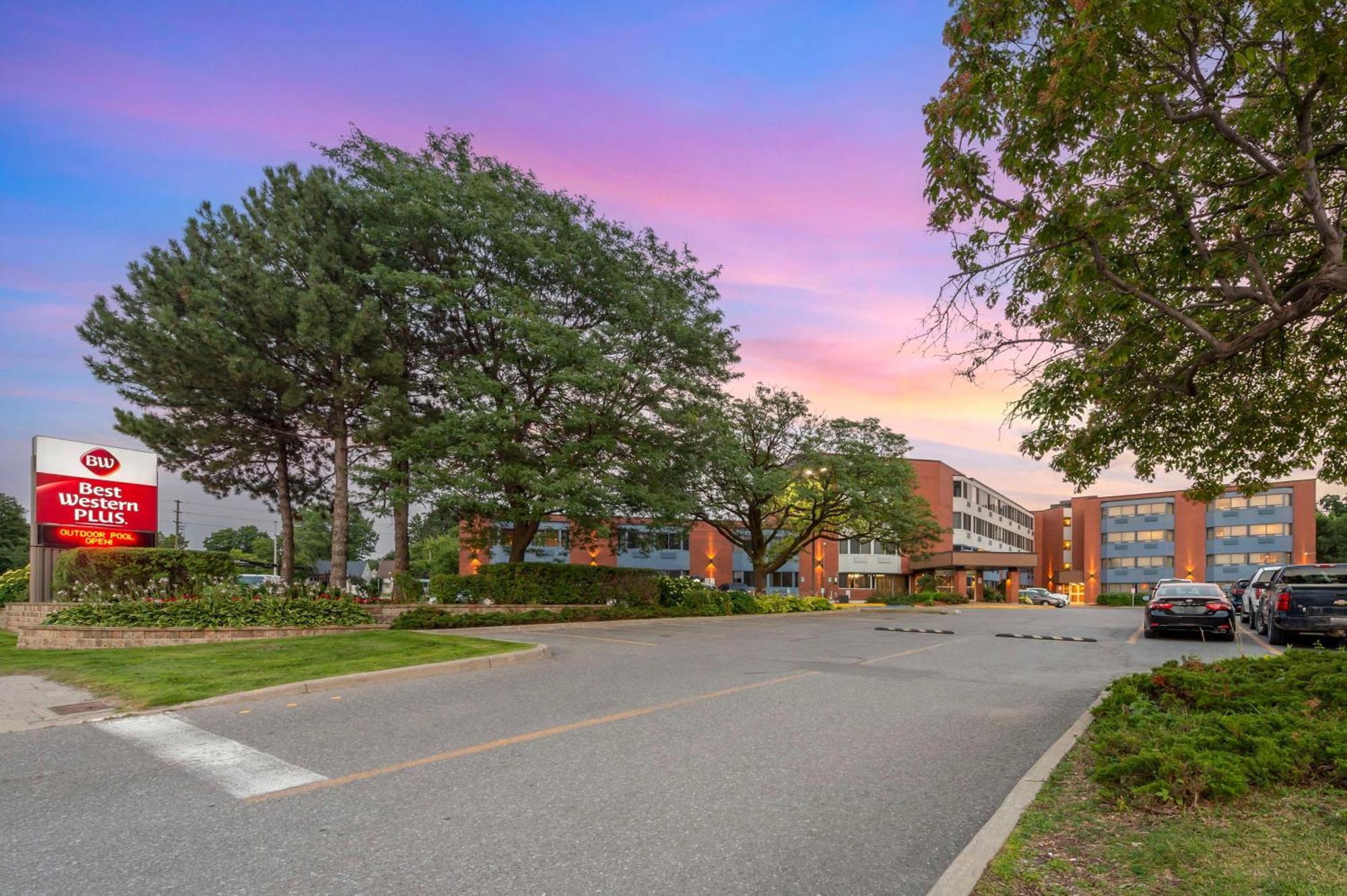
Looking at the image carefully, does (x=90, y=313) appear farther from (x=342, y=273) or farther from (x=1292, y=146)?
(x=1292, y=146)

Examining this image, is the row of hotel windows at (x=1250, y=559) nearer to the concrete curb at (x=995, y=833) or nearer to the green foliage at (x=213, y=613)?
the concrete curb at (x=995, y=833)

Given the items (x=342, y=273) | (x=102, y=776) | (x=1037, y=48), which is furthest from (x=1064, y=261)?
(x=342, y=273)

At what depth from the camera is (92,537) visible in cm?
1819

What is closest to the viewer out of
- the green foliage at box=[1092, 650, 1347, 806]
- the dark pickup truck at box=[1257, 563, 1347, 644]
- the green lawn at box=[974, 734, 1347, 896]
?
the green lawn at box=[974, 734, 1347, 896]

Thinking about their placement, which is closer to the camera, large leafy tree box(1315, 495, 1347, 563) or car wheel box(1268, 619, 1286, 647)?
car wheel box(1268, 619, 1286, 647)

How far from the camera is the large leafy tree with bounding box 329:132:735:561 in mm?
20234

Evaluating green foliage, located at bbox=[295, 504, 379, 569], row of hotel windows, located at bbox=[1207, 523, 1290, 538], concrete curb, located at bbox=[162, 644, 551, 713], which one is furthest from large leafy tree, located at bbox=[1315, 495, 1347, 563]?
green foliage, located at bbox=[295, 504, 379, 569]

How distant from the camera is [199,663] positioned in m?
10.9

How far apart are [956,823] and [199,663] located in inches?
436

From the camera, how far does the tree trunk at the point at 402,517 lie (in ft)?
66.6

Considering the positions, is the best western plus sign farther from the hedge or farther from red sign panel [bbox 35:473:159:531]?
the hedge

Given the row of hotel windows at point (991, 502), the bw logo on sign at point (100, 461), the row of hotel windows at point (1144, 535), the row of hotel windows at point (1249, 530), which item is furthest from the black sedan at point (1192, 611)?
the row of hotel windows at point (1144, 535)

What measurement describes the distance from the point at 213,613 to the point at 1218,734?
57.0 ft

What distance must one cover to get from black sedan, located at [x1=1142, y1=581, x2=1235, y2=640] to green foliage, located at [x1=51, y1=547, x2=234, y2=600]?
2366 centimetres
